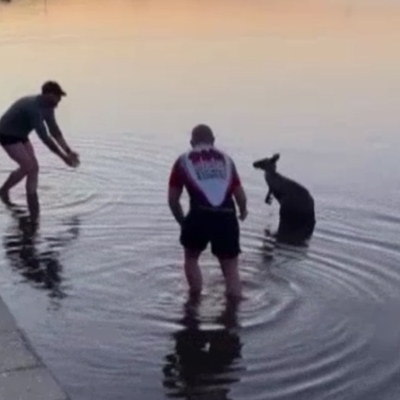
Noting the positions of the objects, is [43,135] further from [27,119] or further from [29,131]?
[29,131]

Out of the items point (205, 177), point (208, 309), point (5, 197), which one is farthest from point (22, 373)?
point (5, 197)

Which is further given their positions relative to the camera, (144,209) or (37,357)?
(144,209)

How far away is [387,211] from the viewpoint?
14727 mm

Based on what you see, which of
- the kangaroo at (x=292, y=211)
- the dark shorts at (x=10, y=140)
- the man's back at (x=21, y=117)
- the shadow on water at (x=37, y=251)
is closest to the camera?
the shadow on water at (x=37, y=251)

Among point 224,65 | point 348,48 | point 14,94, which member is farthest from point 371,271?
point 348,48

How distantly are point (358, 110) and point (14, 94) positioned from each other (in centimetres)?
700

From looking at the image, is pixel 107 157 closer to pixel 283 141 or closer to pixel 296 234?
pixel 283 141

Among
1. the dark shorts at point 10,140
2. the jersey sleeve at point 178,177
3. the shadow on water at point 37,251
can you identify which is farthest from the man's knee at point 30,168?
the jersey sleeve at point 178,177

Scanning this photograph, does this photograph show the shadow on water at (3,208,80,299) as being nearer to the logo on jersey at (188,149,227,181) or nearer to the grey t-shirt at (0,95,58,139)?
the grey t-shirt at (0,95,58,139)

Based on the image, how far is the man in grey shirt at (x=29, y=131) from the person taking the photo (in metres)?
14.4

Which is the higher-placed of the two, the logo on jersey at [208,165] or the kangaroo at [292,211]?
the logo on jersey at [208,165]

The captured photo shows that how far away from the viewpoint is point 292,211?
1395cm

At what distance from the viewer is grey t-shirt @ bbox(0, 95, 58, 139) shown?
571 inches

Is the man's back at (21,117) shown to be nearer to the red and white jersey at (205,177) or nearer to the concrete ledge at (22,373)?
the red and white jersey at (205,177)
